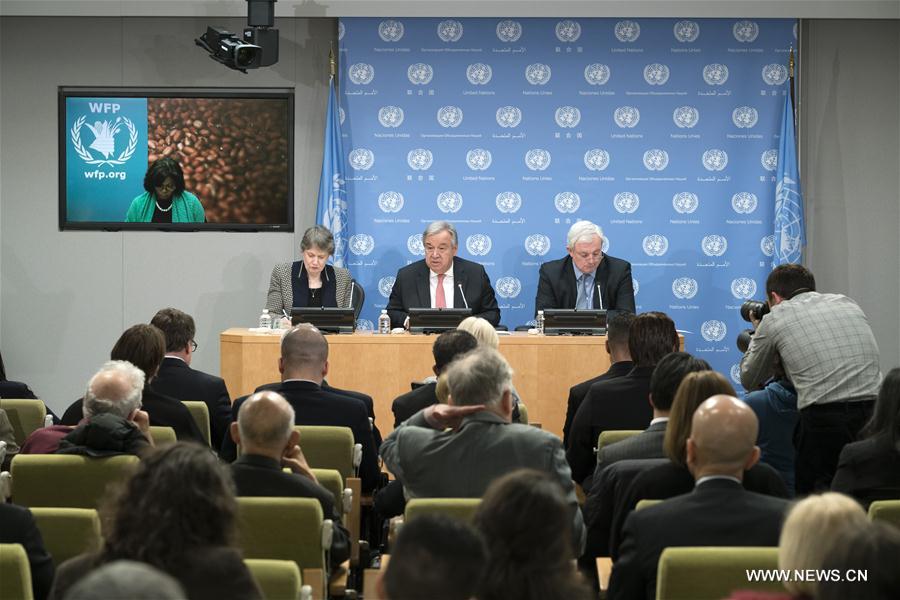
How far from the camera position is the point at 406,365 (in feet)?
24.6

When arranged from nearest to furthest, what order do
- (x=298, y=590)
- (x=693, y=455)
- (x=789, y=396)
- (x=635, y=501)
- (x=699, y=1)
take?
(x=298, y=590), (x=693, y=455), (x=635, y=501), (x=789, y=396), (x=699, y=1)

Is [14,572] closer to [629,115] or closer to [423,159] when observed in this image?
[423,159]

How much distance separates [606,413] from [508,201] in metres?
4.47

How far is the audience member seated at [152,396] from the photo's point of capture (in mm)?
5098

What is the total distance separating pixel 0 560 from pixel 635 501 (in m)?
1.96

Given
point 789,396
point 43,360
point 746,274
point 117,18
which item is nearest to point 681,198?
point 746,274

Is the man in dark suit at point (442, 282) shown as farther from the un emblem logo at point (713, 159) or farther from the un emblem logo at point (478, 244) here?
the un emblem logo at point (713, 159)

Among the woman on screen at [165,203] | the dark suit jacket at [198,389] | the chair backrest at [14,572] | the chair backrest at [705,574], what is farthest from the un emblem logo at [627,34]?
the chair backrest at [14,572]

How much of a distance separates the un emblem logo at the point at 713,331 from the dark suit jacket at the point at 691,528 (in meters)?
6.42

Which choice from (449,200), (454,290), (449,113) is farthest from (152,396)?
(449,113)

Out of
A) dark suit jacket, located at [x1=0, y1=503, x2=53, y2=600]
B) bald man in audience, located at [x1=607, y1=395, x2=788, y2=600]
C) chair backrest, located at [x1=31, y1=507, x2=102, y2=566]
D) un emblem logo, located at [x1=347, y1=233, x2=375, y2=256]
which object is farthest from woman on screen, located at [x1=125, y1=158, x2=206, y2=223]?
Answer: bald man in audience, located at [x1=607, y1=395, x2=788, y2=600]

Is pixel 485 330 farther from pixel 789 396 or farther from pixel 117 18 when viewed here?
pixel 117 18

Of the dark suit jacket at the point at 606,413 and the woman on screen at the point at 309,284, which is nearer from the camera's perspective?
the dark suit jacket at the point at 606,413

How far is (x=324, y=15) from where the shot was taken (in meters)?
9.27
